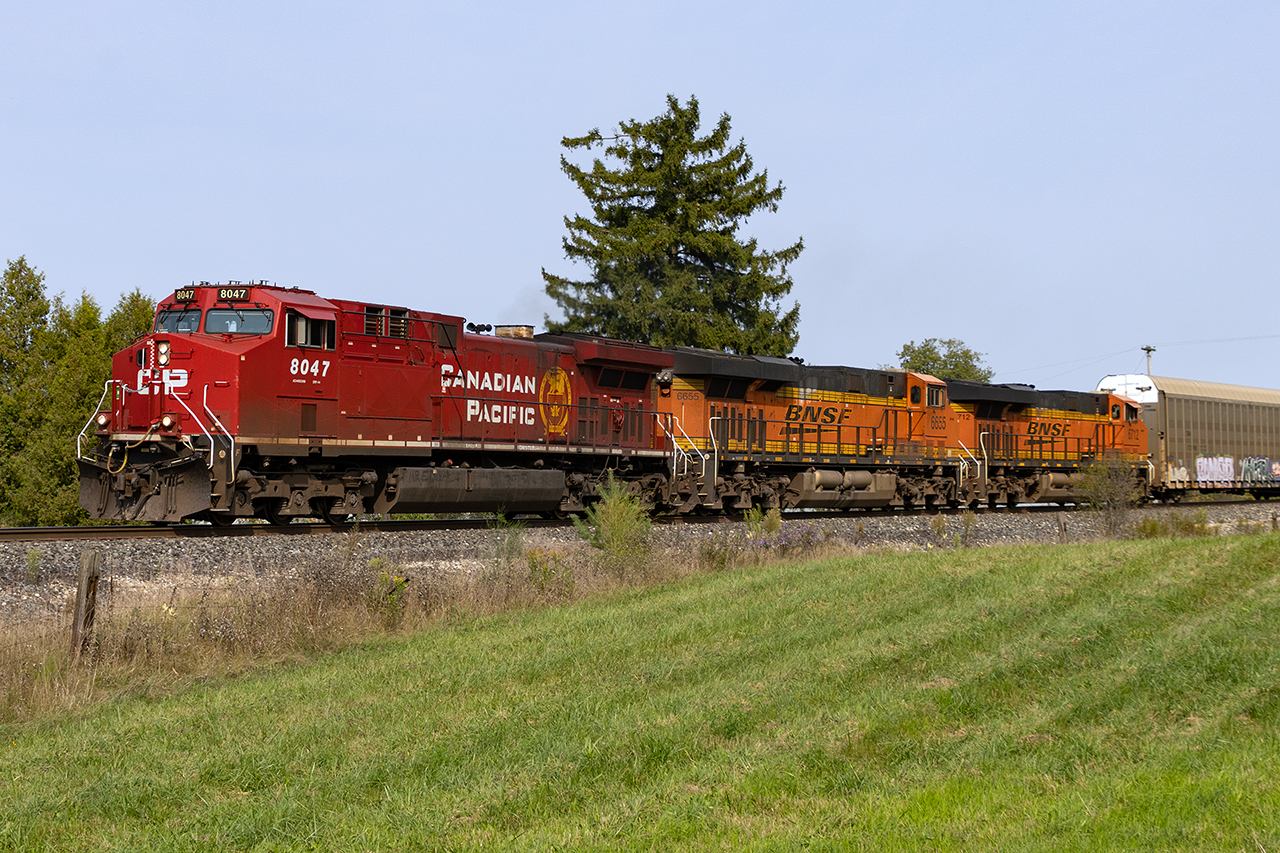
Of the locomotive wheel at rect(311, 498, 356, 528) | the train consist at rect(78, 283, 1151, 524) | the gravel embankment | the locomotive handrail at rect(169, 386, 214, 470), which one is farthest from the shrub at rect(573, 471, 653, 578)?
the locomotive handrail at rect(169, 386, 214, 470)

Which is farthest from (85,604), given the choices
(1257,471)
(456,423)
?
(1257,471)

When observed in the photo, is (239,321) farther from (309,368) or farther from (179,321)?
(309,368)

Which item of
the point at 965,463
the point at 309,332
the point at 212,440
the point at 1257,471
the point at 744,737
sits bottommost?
the point at 744,737

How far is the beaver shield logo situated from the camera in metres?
18.8

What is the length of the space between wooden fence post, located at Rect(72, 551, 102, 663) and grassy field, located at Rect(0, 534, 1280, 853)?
3.24 ft

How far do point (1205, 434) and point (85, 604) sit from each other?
3325cm

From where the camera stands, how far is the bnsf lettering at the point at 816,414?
23.5 metres

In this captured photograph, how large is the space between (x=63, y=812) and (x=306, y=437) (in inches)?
383

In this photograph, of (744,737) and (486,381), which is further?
(486,381)

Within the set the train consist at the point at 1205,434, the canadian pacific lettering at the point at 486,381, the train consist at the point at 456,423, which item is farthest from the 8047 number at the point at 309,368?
the train consist at the point at 1205,434

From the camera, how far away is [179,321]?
51.3 feet

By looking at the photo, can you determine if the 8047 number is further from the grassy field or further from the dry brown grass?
the grassy field

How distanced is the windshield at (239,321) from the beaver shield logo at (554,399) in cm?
505

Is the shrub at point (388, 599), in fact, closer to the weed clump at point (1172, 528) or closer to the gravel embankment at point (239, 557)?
the gravel embankment at point (239, 557)
